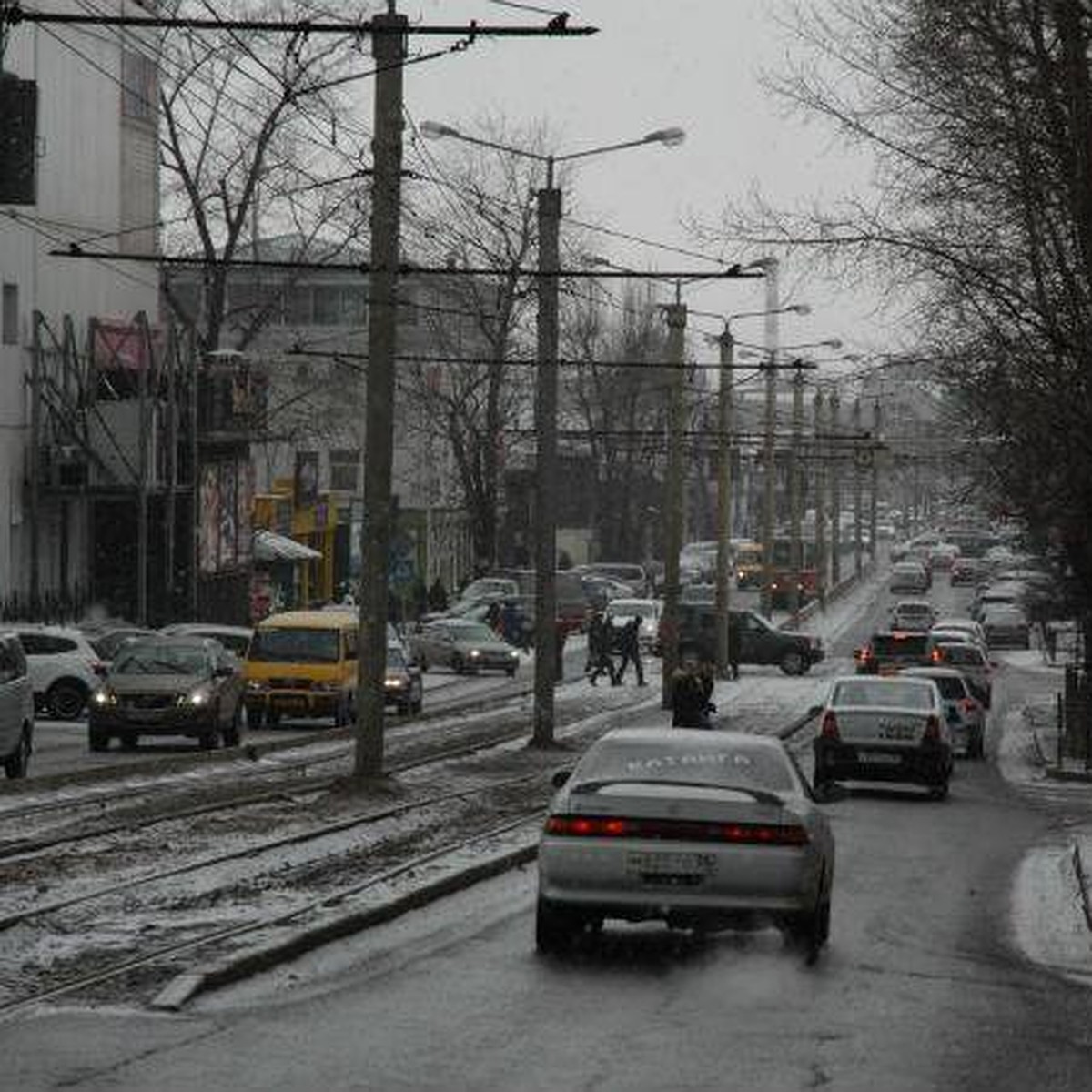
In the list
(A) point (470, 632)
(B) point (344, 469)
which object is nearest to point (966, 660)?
(A) point (470, 632)

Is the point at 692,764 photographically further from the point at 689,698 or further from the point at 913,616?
the point at 913,616

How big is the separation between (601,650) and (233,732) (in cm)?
2588

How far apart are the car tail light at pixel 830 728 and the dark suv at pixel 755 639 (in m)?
40.5

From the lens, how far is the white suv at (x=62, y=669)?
49.5m

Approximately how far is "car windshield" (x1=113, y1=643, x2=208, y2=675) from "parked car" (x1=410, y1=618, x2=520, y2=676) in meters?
31.4

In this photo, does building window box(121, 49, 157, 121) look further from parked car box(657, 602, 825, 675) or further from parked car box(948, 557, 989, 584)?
parked car box(948, 557, 989, 584)

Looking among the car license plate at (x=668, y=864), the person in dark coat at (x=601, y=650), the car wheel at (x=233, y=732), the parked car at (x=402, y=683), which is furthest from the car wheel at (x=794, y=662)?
the car license plate at (x=668, y=864)

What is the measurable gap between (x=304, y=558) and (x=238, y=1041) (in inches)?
3051

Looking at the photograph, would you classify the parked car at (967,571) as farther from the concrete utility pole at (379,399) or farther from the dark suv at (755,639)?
the concrete utility pole at (379,399)

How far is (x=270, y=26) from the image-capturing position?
58.0ft

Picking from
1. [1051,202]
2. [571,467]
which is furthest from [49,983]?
[571,467]

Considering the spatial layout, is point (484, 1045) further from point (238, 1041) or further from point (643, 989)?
point (643, 989)

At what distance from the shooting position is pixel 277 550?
281 ft

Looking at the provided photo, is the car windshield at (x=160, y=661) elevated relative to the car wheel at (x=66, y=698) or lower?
elevated
